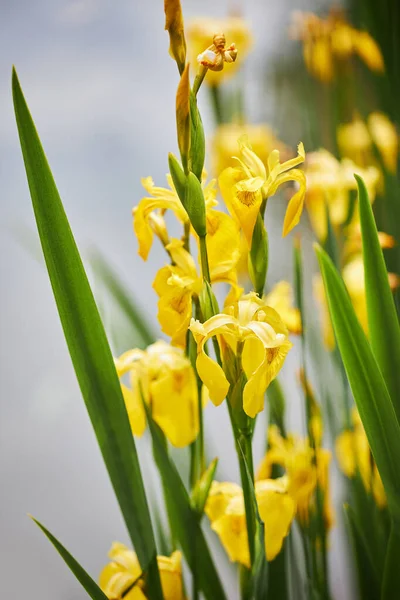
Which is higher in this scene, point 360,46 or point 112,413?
point 360,46

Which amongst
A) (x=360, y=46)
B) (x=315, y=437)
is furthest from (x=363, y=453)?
(x=360, y=46)

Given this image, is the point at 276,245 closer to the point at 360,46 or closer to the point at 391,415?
the point at 360,46

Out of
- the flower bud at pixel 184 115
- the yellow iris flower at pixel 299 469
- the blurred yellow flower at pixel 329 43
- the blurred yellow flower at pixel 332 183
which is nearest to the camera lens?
the flower bud at pixel 184 115

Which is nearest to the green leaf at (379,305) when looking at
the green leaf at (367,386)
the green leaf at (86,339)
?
the green leaf at (367,386)

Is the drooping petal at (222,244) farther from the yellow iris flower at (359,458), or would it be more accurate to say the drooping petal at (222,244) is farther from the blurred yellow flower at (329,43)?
the blurred yellow flower at (329,43)

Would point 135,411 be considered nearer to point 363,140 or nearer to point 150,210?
point 150,210

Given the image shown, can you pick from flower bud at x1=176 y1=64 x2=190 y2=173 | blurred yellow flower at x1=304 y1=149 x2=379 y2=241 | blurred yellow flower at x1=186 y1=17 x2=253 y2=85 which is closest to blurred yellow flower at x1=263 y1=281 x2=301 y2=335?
blurred yellow flower at x1=304 y1=149 x2=379 y2=241
